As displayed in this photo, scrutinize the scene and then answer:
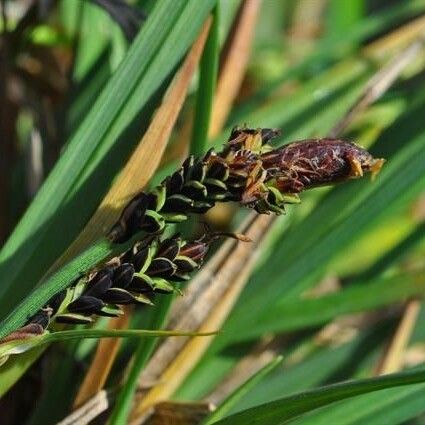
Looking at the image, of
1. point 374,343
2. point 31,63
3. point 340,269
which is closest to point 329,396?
point 374,343

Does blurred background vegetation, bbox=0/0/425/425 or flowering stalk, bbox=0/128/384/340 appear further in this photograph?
blurred background vegetation, bbox=0/0/425/425

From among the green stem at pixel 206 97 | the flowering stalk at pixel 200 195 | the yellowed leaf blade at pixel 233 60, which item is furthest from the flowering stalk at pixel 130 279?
the yellowed leaf blade at pixel 233 60

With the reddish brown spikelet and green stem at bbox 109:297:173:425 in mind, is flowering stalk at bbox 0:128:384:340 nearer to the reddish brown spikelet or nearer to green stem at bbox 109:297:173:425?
the reddish brown spikelet

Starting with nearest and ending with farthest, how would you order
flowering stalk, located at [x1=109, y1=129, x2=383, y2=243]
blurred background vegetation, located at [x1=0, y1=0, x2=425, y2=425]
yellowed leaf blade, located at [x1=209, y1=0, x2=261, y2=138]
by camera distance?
1. flowering stalk, located at [x1=109, y1=129, x2=383, y2=243]
2. blurred background vegetation, located at [x1=0, y1=0, x2=425, y2=425]
3. yellowed leaf blade, located at [x1=209, y1=0, x2=261, y2=138]

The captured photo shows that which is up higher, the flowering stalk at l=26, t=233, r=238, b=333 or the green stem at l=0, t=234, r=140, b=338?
the green stem at l=0, t=234, r=140, b=338

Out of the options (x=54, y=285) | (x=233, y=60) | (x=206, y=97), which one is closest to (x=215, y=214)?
(x=233, y=60)

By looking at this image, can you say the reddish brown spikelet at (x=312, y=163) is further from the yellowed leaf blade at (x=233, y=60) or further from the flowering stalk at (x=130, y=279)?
the yellowed leaf blade at (x=233, y=60)

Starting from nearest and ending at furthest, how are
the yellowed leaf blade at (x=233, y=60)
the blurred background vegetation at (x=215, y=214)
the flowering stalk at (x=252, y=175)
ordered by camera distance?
the flowering stalk at (x=252, y=175) < the blurred background vegetation at (x=215, y=214) < the yellowed leaf blade at (x=233, y=60)

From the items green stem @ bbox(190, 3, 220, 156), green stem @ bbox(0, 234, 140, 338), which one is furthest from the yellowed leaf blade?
green stem @ bbox(0, 234, 140, 338)

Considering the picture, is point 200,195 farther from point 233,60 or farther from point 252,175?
point 233,60
